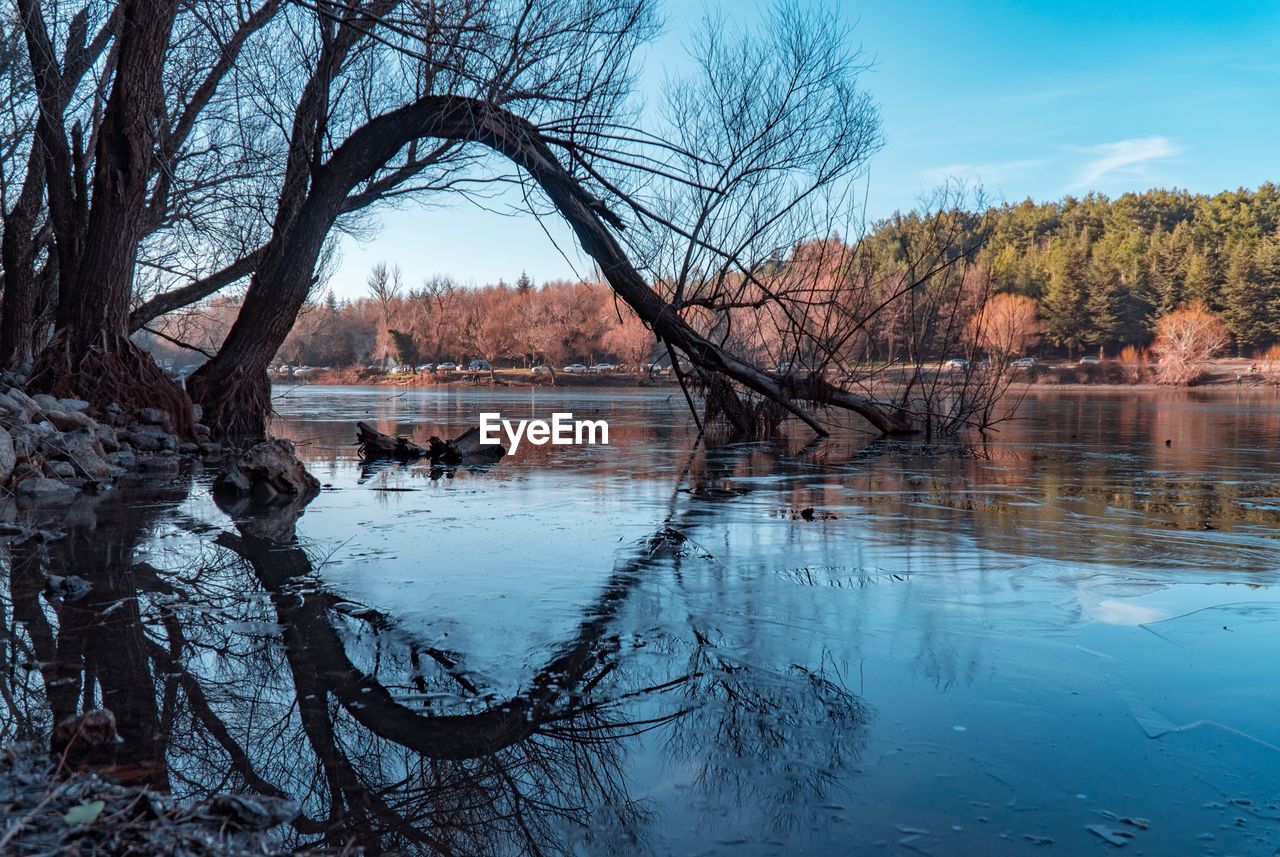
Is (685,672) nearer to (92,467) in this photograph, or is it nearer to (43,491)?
(43,491)

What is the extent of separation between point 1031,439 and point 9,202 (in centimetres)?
1714

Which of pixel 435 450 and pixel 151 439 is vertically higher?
pixel 151 439

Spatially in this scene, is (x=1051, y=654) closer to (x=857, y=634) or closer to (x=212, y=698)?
(x=857, y=634)

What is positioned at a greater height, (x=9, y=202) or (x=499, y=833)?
(x=9, y=202)

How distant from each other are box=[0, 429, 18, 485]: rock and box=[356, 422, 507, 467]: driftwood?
4284 mm

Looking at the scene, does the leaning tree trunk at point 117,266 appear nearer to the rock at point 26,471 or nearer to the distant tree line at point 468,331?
the rock at point 26,471

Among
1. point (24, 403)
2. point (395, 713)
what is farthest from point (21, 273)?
point (395, 713)

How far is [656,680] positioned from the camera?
324 centimetres

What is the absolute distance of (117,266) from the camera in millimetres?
11297

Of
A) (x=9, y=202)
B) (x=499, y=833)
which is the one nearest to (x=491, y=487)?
(x=499, y=833)

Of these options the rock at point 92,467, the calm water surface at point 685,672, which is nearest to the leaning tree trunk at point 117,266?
the rock at point 92,467

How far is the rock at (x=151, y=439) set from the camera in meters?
10.6

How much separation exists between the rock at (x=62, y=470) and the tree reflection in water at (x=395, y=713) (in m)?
4.40

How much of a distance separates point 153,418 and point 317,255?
2969mm
